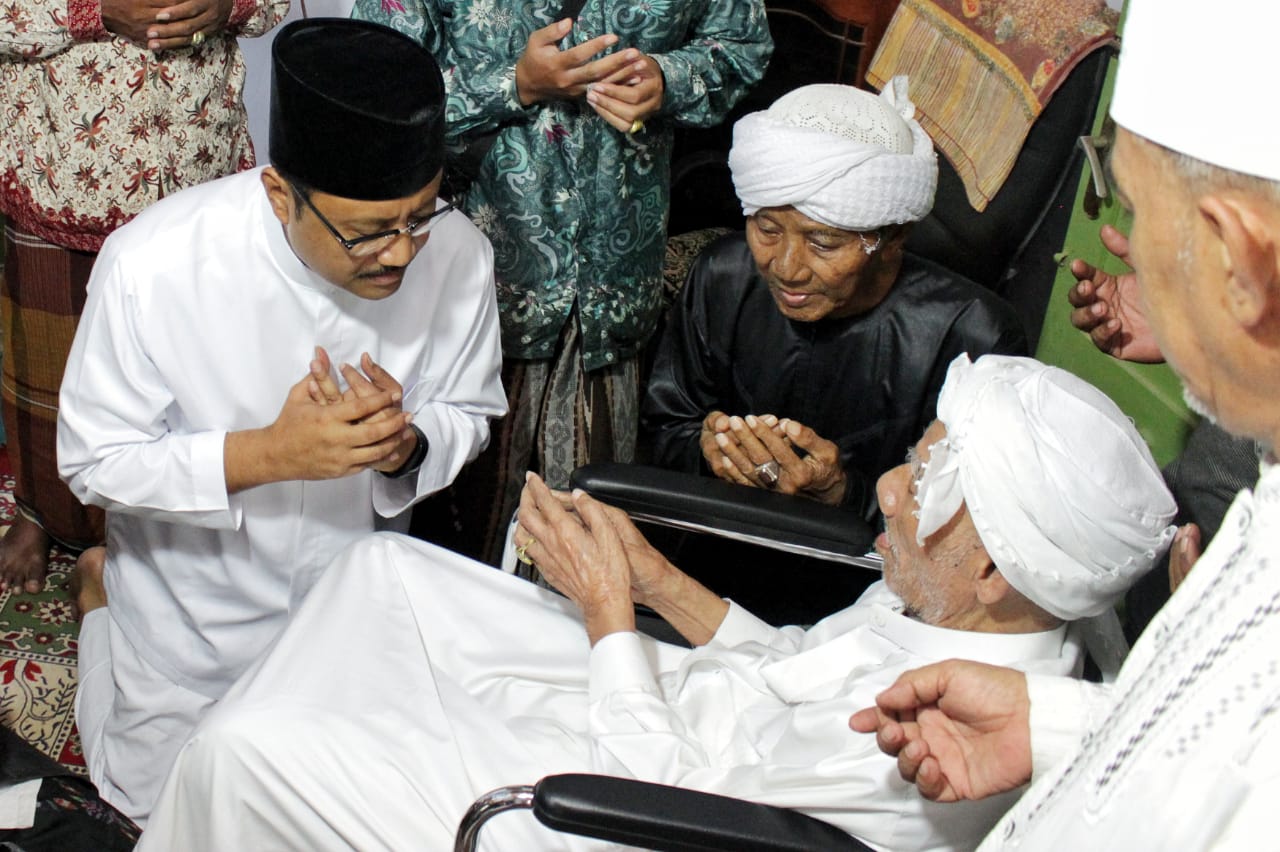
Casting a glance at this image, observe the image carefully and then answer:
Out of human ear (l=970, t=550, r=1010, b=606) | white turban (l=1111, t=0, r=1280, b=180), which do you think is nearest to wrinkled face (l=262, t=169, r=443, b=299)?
human ear (l=970, t=550, r=1010, b=606)

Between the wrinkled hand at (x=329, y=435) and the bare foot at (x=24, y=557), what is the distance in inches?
58.7

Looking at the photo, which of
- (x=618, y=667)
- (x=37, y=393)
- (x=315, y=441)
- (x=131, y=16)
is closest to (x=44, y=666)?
(x=37, y=393)

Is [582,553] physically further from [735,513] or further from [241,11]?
[241,11]

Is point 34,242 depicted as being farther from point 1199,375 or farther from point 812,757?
point 1199,375

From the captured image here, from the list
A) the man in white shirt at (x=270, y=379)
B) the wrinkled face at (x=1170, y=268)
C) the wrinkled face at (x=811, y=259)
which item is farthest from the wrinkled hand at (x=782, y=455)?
the wrinkled face at (x=1170, y=268)

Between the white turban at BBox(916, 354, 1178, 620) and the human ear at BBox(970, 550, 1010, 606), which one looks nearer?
the white turban at BBox(916, 354, 1178, 620)

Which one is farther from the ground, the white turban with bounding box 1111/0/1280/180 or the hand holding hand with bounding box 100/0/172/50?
the white turban with bounding box 1111/0/1280/180

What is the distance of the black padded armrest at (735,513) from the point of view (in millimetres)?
2385

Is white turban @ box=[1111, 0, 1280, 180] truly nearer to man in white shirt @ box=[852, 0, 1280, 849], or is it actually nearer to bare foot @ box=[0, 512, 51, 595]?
man in white shirt @ box=[852, 0, 1280, 849]

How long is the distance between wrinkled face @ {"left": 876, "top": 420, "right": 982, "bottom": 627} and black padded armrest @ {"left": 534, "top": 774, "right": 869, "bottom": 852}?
438 millimetres

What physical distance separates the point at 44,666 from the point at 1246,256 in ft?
→ 9.59

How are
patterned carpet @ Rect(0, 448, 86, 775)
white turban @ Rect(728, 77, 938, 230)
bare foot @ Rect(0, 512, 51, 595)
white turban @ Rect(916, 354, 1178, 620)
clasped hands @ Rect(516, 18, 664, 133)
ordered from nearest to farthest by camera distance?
white turban @ Rect(916, 354, 1178, 620)
white turban @ Rect(728, 77, 938, 230)
clasped hands @ Rect(516, 18, 664, 133)
patterned carpet @ Rect(0, 448, 86, 775)
bare foot @ Rect(0, 512, 51, 595)

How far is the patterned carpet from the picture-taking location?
9.72 ft

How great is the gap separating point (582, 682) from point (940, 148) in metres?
2.20
